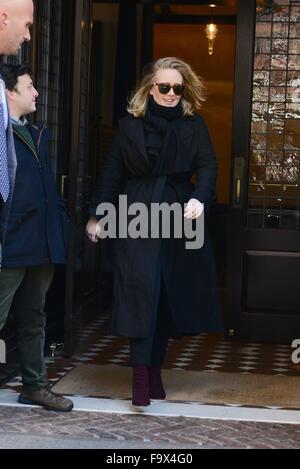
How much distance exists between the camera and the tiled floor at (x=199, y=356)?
20.2ft

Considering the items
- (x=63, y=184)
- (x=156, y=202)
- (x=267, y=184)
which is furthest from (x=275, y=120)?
(x=156, y=202)

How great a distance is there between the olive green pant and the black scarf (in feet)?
2.48

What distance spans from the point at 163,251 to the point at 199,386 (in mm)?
1045

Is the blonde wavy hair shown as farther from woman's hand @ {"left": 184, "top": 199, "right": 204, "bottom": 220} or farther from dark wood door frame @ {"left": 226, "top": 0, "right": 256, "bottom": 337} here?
dark wood door frame @ {"left": 226, "top": 0, "right": 256, "bottom": 337}

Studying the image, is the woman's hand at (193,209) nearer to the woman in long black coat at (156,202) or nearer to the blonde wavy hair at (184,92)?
the woman in long black coat at (156,202)

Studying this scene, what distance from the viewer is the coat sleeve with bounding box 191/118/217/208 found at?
4.91 metres

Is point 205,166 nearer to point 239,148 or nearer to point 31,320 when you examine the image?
point 31,320

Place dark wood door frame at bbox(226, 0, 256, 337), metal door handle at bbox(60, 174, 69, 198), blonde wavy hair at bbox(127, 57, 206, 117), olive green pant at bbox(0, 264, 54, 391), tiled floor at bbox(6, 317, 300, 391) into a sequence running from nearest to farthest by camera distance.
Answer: olive green pant at bbox(0, 264, 54, 391), blonde wavy hair at bbox(127, 57, 206, 117), tiled floor at bbox(6, 317, 300, 391), metal door handle at bbox(60, 174, 69, 198), dark wood door frame at bbox(226, 0, 256, 337)

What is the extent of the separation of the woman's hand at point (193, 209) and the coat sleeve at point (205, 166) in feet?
0.48

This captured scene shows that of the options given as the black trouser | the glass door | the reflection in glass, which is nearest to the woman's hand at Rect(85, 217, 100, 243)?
the black trouser

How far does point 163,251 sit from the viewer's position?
4.91 m

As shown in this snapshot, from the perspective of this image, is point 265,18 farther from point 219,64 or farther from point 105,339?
point 219,64

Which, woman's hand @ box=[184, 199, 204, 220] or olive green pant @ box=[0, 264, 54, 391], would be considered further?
olive green pant @ box=[0, 264, 54, 391]

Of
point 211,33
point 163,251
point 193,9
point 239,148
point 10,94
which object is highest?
point 193,9
